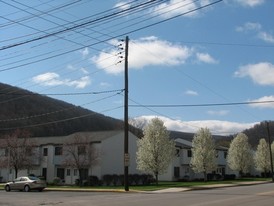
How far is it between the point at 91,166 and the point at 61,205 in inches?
1291

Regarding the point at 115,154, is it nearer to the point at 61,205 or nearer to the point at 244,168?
the point at 244,168

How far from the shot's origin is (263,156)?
274ft

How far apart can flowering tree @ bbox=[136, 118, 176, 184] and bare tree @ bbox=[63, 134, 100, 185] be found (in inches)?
237

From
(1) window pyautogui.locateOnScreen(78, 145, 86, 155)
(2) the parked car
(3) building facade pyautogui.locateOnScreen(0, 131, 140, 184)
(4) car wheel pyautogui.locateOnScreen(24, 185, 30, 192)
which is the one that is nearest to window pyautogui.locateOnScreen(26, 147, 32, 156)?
(3) building facade pyautogui.locateOnScreen(0, 131, 140, 184)

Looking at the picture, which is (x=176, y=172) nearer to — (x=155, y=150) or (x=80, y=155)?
(x=155, y=150)

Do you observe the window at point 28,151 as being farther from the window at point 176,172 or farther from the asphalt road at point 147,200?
the asphalt road at point 147,200

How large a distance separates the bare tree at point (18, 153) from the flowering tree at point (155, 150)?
17274 mm

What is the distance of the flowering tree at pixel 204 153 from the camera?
62.0 meters

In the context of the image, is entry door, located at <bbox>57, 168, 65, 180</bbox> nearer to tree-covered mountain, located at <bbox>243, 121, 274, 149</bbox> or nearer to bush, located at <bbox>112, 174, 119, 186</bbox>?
bush, located at <bbox>112, 174, 119, 186</bbox>

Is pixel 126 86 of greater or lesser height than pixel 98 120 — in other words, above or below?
below

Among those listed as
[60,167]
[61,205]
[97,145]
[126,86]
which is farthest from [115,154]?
[61,205]

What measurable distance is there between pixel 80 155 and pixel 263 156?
41389 mm

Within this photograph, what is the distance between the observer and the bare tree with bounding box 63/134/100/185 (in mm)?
53750

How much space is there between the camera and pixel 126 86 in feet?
126
